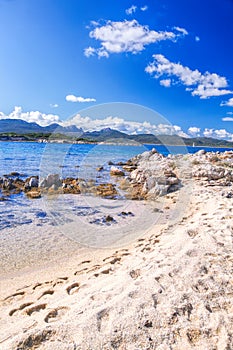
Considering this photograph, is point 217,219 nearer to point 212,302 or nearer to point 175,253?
point 175,253

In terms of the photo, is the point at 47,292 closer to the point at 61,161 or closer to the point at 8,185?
the point at 8,185

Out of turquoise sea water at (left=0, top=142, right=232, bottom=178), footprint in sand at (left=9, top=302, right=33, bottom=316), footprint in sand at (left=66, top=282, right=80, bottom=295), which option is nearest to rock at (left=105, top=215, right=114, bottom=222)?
footprint in sand at (left=66, top=282, right=80, bottom=295)

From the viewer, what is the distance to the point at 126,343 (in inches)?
96.7

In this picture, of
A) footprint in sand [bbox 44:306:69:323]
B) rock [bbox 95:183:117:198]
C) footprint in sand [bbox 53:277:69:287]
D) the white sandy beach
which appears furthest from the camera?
rock [bbox 95:183:117:198]

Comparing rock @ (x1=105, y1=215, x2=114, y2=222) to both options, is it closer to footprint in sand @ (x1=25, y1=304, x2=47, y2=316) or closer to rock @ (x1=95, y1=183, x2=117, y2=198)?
rock @ (x1=95, y1=183, x2=117, y2=198)

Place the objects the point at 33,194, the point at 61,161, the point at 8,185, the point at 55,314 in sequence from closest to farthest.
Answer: the point at 55,314 < the point at 33,194 < the point at 8,185 < the point at 61,161

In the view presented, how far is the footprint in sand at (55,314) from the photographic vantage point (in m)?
2.94

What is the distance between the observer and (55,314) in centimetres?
308

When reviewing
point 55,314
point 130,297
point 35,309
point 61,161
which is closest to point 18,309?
point 35,309

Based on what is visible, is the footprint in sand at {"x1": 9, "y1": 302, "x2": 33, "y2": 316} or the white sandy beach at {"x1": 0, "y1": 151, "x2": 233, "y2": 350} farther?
the footprint in sand at {"x1": 9, "y1": 302, "x2": 33, "y2": 316}

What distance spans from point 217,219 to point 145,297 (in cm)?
370

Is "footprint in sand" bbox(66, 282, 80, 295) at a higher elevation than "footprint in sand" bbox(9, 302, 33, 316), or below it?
higher

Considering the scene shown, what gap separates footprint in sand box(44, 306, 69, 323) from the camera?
9.64 ft

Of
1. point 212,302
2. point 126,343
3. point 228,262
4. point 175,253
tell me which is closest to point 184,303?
point 212,302
